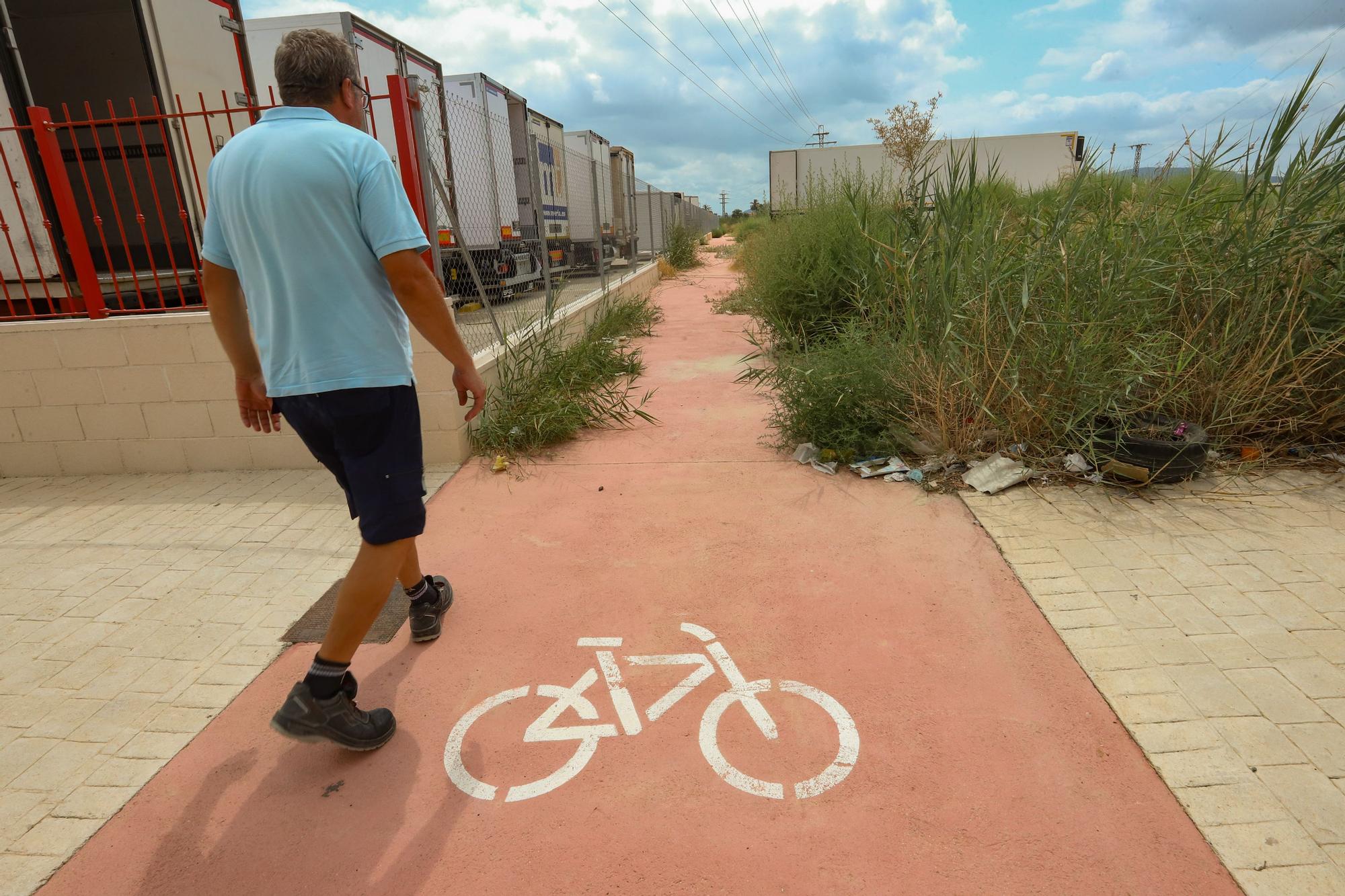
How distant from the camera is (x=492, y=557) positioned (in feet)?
11.5

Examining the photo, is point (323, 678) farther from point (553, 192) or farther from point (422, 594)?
point (553, 192)

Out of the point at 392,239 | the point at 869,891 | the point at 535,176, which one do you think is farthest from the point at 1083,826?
the point at 535,176

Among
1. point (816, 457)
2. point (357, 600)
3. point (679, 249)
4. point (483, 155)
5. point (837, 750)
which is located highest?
point (483, 155)

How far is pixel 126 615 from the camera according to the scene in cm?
304

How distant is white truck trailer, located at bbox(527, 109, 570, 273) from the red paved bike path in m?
9.70

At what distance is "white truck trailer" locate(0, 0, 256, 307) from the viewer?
4.82 metres

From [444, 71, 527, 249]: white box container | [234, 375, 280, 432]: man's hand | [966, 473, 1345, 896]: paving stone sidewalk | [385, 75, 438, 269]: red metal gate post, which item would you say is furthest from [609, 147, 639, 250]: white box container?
[234, 375, 280, 432]: man's hand

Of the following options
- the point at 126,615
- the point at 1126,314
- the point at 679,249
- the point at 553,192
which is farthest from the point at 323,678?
the point at 679,249

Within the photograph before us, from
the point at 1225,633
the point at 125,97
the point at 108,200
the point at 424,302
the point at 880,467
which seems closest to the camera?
the point at 424,302

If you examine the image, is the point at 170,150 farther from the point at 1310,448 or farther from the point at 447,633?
the point at 1310,448

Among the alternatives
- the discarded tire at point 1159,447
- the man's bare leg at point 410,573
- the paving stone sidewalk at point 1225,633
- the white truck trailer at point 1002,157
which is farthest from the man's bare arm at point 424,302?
the white truck trailer at point 1002,157

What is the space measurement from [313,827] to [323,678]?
0.40 metres

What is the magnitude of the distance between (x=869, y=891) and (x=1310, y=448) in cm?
422

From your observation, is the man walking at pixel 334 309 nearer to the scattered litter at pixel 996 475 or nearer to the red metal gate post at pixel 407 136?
the red metal gate post at pixel 407 136
